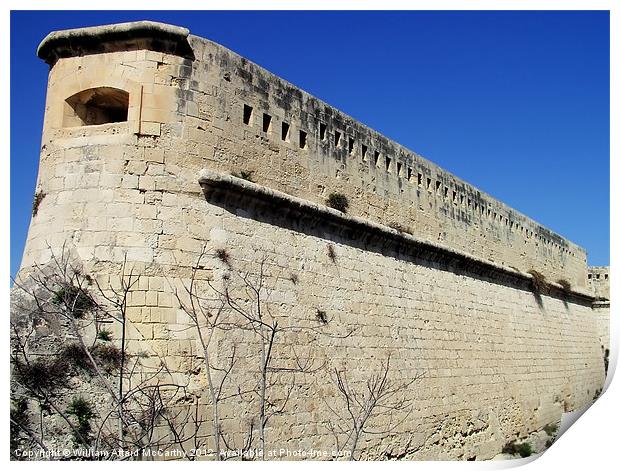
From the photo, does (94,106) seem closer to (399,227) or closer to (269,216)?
(269,216)

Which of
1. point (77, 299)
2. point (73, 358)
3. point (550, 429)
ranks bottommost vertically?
point (550, 429)

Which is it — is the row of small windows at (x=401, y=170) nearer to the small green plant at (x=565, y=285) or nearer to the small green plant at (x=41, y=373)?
the small green plant at (x=565, y=285)

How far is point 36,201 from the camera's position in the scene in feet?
21.7

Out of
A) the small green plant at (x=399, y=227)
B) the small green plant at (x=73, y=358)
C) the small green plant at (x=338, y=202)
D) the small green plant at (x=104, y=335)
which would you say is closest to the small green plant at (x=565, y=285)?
the small green plant at (x=399, y=227)

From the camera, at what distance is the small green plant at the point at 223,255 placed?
650 cm

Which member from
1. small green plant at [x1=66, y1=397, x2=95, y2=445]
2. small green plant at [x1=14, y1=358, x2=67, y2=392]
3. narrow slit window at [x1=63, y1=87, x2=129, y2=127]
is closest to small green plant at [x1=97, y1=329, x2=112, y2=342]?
small green plant at [x1=14, y1=358, x2=67, y2=392]

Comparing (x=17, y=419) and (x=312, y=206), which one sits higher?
(x=312, y=206)

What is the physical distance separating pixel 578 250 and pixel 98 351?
52.7ft

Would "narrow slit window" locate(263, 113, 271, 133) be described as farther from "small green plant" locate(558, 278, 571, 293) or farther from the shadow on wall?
"small green plant" locate(558, 278, 571, 293)

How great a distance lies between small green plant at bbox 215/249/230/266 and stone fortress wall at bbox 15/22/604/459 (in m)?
0.06

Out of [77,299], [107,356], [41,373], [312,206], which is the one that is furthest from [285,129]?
[41,373]

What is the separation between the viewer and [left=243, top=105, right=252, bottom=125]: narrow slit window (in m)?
7.22

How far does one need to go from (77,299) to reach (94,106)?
2157mm
